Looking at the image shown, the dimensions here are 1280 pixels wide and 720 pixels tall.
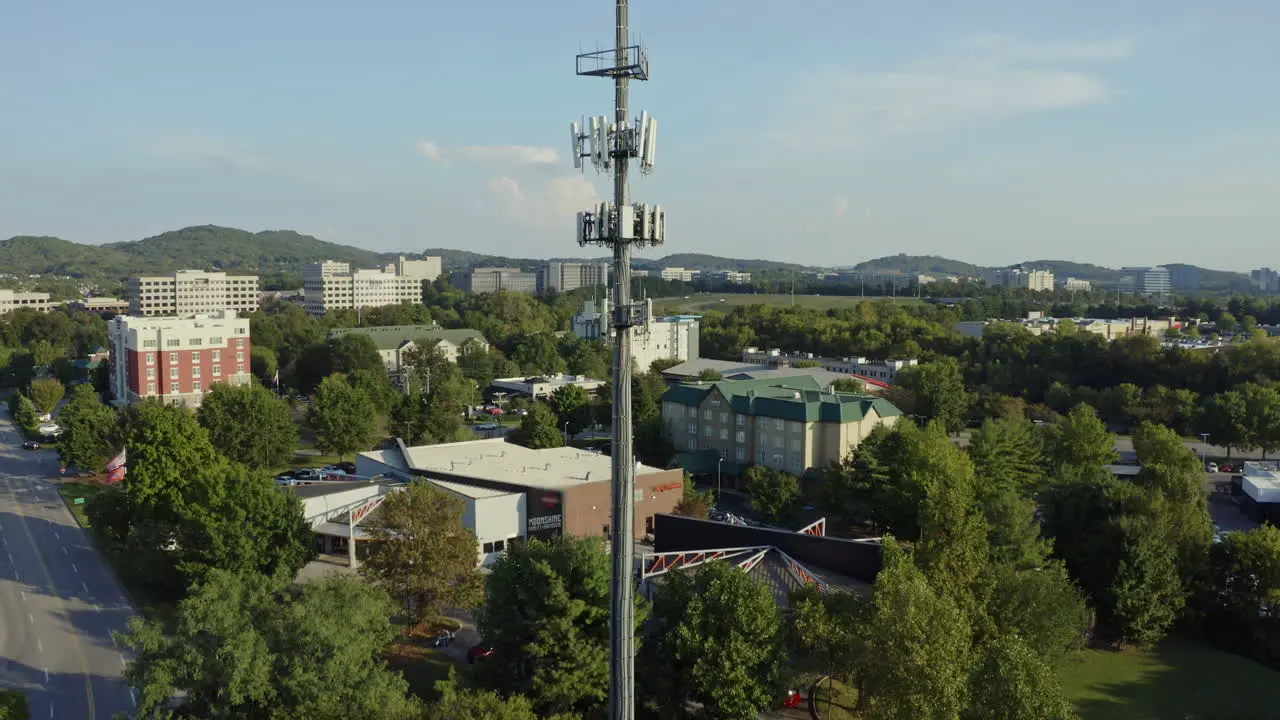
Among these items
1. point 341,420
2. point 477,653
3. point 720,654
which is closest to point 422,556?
point 477,653

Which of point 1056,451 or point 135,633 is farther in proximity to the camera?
point 1056,451

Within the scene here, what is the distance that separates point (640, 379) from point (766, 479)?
51.2 ft

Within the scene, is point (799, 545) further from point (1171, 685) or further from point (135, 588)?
point (135, 588)

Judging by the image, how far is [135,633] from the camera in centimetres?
1383

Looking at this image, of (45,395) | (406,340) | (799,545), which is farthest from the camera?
(406,340)

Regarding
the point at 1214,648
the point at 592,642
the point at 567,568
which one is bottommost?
the point at 1214,648

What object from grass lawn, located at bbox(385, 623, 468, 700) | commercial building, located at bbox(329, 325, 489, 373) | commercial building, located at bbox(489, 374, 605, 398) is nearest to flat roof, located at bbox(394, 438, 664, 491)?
grass lawn, located at bbox(385, 623, 468, 700)

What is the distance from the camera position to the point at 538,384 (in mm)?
54031

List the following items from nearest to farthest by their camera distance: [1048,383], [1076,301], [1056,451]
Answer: [1056,451], [1048,383], [1076,301]

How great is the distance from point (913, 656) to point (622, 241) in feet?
23.9

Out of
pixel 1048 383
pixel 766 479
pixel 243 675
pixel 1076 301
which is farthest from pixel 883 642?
pixel 1076 301

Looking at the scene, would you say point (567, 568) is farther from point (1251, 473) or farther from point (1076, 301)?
point (1076, 301)

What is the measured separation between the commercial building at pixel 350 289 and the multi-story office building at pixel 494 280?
102 ft

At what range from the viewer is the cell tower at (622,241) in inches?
410
